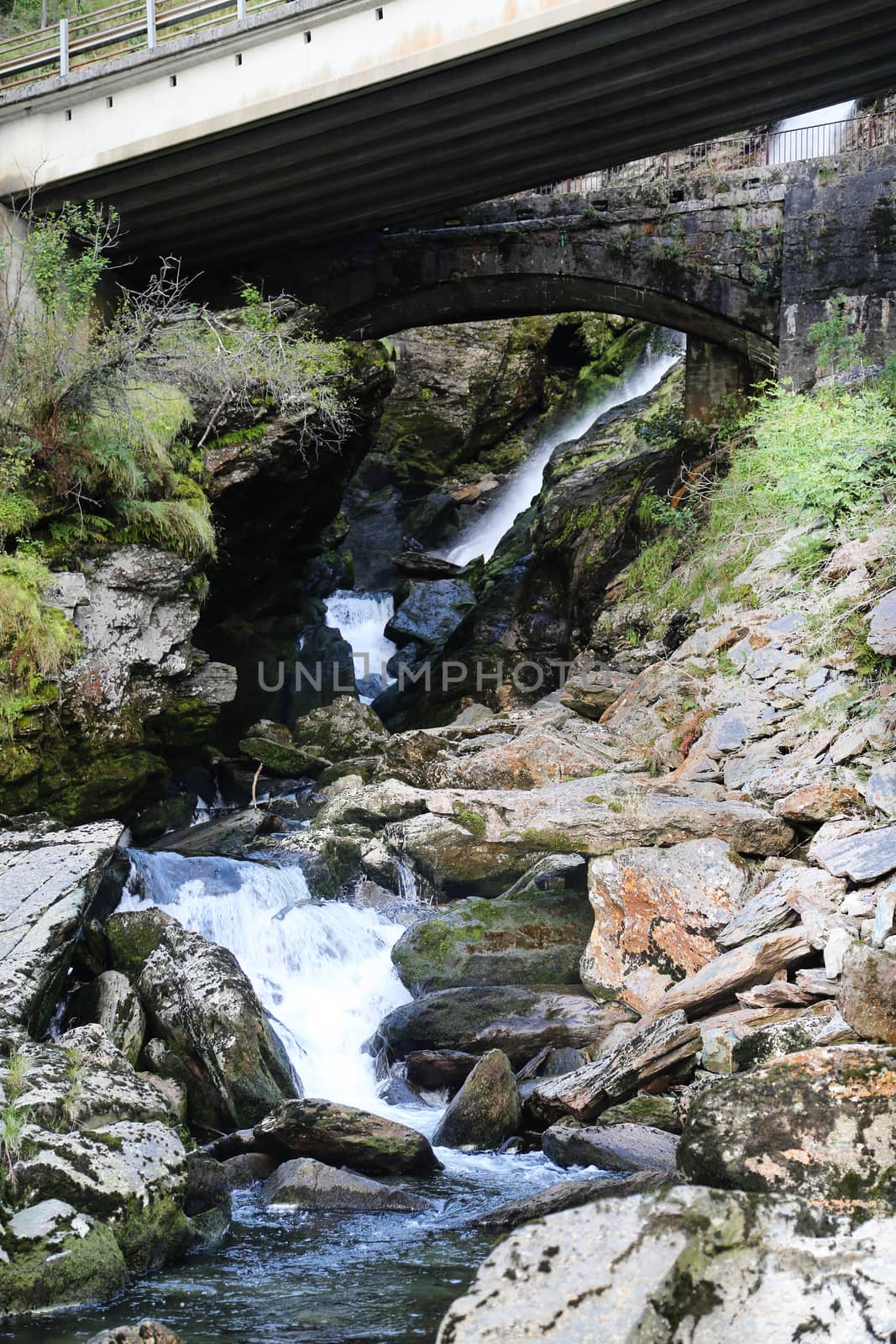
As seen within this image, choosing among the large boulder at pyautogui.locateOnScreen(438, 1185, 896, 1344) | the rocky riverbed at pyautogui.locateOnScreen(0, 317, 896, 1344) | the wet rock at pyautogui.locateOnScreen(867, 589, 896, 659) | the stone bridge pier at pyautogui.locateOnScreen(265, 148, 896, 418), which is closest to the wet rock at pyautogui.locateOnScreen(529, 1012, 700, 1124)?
the rocky riverbed at pyautogui.locateOnScreen(0, 317, 896, 1344)

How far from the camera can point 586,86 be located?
1323 centimetres

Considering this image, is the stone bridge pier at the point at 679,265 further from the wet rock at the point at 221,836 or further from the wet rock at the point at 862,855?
the wet rock at the point at 862,855

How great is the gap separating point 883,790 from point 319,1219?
180 inches

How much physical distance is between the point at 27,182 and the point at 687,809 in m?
10.7

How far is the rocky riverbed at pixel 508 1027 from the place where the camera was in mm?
3652

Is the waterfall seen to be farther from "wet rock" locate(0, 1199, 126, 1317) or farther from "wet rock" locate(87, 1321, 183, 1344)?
"wet rock" locate(87, 1321, 183, 1344)

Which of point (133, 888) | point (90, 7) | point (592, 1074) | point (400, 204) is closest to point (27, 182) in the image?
point (400, 204)

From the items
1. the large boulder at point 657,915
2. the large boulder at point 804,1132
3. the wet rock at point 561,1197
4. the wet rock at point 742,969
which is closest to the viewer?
the large boulder at point 804,1132

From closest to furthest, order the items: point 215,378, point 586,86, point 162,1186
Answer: point 162,1186 < point 586,86 < point 215,378

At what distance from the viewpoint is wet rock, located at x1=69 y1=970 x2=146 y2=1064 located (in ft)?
24.6

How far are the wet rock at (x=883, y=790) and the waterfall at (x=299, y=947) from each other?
3.65 meters

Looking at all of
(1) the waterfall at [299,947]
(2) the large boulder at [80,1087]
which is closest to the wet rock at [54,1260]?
(2) the large boulder at [80,1087]

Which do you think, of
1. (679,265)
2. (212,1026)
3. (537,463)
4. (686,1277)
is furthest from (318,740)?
(686,1277)

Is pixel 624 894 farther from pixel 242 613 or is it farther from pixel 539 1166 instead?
pixel 242 613
